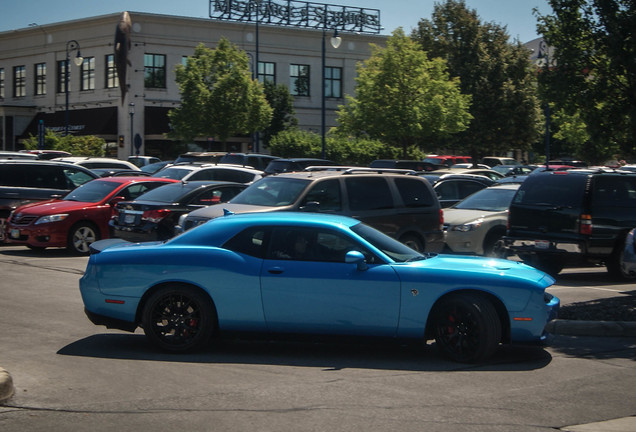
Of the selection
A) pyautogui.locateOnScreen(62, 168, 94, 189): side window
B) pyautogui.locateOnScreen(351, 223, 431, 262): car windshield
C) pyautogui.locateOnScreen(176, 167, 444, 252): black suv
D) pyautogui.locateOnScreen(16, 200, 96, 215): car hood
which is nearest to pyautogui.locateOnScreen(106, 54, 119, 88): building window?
pyautogui.locateOnScreen(62, 168, 94, 189): side window

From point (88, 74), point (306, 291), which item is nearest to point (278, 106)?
point (88, 74)

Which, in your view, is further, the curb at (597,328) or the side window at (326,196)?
the side window at (326,196)

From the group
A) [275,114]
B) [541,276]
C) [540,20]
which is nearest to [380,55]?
[275,114]

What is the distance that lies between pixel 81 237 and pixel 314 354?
32.9ft

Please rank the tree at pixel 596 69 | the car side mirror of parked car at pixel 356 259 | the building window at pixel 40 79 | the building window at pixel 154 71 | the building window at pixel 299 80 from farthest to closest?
the building window at pixel 40 79
the building window at pixel 299 80
the building window at pixel 154 71
the tree at pixel 596 69
the car side mirror of parked car at pixel 356 259

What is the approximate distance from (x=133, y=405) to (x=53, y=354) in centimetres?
209

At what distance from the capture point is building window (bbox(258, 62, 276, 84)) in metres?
59.9

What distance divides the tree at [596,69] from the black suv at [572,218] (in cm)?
162

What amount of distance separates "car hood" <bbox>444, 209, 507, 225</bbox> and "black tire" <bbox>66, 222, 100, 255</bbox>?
7.47 m

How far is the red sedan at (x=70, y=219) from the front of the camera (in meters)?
16.8

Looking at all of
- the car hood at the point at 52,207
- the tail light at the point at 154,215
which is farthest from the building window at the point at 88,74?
the tail light at the point at 154,215

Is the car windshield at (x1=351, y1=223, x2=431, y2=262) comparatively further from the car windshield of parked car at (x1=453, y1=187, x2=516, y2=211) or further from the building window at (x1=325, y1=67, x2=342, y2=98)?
the building window at (x1=325, y1=67, x2=342, y2=98)

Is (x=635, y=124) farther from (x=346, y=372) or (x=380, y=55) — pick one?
(x=380, y=55)

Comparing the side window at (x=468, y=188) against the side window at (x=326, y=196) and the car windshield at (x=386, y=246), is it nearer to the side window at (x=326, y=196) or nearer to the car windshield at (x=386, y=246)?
the side window at (x=326, y=196)
